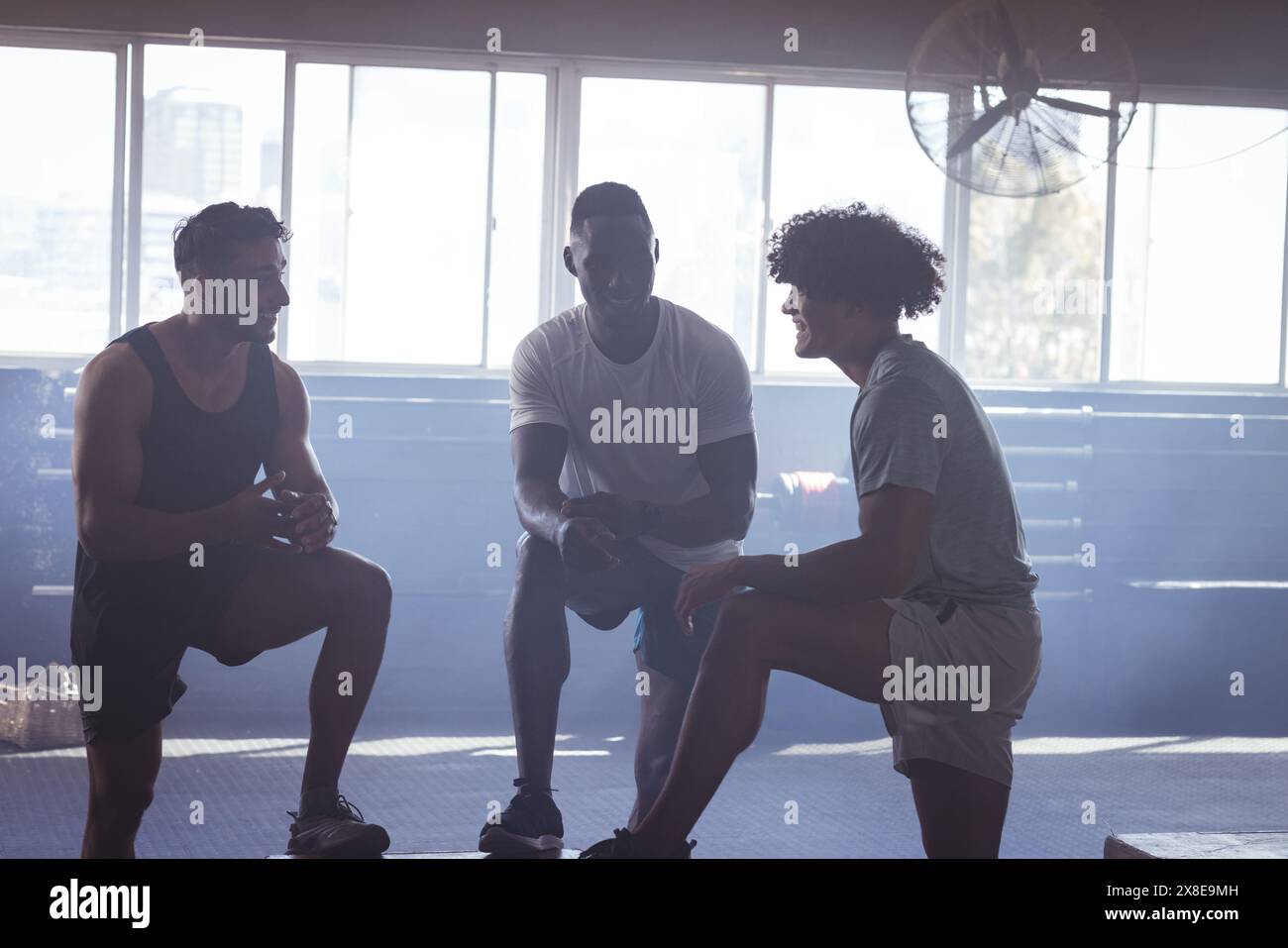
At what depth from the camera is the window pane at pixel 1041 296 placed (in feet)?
20.9

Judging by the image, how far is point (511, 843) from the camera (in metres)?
2.09

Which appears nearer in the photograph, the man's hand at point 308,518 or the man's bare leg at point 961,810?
the man's bare leg at point 961,810

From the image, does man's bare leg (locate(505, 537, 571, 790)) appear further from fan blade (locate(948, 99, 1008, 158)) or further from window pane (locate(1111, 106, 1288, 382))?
window pane (locate(1111, 106, 1288, 382))

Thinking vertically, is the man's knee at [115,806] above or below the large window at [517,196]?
below

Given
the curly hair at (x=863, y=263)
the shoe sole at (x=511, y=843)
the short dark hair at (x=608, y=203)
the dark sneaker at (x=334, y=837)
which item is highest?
the short dark hair at (x=608, y=203)

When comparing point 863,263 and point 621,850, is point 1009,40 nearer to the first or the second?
point 863,263

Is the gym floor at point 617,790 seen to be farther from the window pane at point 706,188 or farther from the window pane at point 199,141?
the window pane at point 706,188

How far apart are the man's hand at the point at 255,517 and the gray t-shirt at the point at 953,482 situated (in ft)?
2.98

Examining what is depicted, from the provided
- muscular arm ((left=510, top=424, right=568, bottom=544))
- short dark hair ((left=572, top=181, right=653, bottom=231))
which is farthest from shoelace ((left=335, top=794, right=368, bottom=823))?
short dark hair ((left=572, top=181, right=653, bottom=231))

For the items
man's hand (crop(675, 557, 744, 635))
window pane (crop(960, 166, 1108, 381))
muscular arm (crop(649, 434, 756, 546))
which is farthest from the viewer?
window pane (crop(960, 166, 1108, 381))

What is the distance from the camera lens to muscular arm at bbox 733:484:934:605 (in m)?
1.86

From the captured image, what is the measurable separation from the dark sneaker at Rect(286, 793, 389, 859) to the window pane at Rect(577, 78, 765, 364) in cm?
428

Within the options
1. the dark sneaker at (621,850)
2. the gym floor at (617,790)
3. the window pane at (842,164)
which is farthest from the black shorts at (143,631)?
the window pane at (842,164)

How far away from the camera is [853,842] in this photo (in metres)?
3.23
